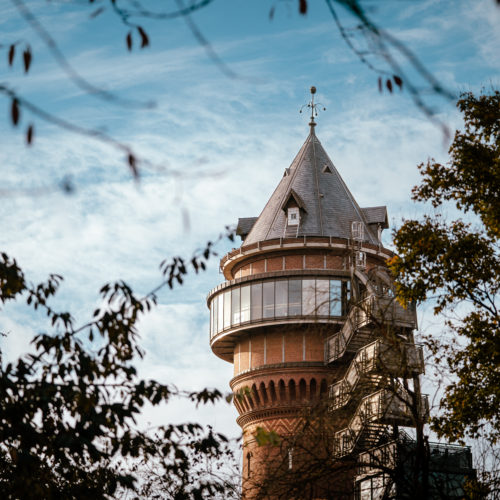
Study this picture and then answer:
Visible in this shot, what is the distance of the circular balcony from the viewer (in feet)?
141

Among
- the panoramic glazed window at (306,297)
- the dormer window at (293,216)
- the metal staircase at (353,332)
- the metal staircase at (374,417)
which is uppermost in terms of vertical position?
the dormer window at (293,216)

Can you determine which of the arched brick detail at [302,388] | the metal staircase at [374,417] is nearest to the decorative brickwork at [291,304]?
the arched brick detail at [302,388]

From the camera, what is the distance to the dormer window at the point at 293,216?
46.3 m

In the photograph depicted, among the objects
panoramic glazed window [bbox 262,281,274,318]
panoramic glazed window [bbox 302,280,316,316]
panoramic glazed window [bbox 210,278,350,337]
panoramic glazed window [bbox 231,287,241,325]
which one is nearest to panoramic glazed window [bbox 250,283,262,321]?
panoramic glazed window [bbox 210,278,350,337]

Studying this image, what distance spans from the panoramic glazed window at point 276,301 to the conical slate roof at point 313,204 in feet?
9.70

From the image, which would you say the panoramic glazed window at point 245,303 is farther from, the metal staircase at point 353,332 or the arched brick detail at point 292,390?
the metal staircase at point 353,332

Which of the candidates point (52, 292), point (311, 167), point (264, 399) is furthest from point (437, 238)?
point (311, 167)

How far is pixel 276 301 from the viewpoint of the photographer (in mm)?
43719

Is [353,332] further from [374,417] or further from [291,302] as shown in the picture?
[374,417]

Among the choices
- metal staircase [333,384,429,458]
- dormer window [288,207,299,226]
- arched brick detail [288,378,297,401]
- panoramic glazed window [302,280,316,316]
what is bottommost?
metal staircase [333,384,429,458]

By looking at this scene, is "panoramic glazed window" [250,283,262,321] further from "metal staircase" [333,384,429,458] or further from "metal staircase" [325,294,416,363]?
"metal staircase" [333,384,429,458]

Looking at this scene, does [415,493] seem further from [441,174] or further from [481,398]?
[441,174]

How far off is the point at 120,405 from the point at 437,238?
10.6m

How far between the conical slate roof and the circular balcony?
2828 millimetres
